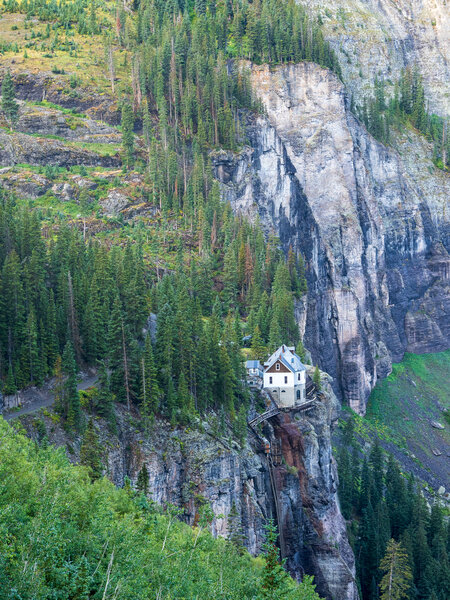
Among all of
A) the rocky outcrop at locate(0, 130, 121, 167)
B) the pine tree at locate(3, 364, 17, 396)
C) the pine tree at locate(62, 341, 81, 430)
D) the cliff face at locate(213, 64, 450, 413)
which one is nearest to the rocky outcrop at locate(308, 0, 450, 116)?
the cliff face at locate(213, 64, 450, 413)

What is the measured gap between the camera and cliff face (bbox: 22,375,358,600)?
167 feet

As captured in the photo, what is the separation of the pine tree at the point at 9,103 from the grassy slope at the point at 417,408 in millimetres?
77150

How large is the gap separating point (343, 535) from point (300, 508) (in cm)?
738

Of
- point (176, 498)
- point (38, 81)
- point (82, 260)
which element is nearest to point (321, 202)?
point (38, 81)

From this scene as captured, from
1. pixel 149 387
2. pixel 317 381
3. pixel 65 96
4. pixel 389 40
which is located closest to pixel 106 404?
pixel 149 387

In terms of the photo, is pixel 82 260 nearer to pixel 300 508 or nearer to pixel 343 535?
pixel 300 508

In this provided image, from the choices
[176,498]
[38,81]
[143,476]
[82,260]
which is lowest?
[176,498]

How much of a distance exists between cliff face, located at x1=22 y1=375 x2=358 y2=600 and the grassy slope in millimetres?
40396

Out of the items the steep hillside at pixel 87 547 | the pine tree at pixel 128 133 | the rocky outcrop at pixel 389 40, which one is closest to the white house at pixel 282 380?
the steep hillside at pixel 87 547

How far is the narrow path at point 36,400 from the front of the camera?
158 ft

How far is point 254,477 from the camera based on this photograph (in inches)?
2382

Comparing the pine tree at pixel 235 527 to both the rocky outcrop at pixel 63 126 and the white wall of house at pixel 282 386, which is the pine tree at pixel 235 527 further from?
the rocky outcrop at pixel 63 126

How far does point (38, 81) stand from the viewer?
124750 mm

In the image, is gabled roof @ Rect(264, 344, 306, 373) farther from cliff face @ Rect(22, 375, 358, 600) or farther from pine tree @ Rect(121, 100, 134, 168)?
pine tree @ Rect(121, 100, 134, 168)
